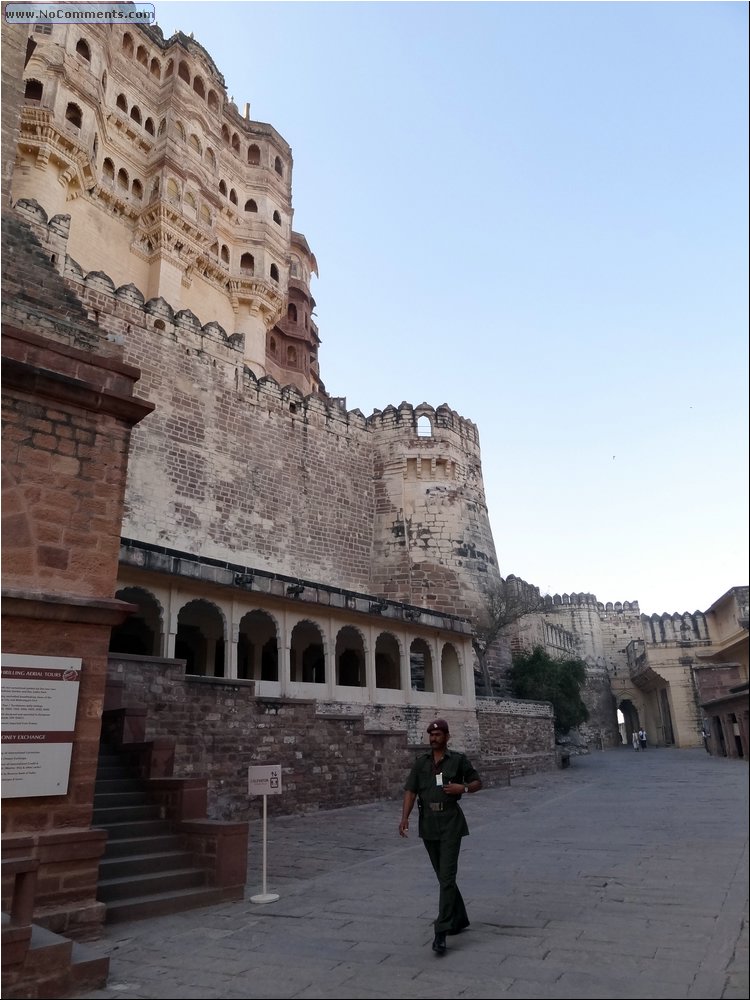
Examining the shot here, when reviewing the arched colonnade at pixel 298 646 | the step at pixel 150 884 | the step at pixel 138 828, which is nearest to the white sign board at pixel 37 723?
the step at pixel 150 884

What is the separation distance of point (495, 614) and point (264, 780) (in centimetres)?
Result: 1993

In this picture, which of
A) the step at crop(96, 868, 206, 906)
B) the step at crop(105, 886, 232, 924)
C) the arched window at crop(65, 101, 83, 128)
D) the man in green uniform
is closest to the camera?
the man in green uniform

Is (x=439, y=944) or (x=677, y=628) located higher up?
(x=677, y=628)

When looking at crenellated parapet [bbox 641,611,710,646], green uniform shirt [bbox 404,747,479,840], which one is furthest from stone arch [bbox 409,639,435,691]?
crenellated parapet [bbox 641,611,710,646]

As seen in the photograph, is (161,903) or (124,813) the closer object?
(161,903)

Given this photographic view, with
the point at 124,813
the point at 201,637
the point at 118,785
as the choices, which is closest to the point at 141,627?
the point at 201,637

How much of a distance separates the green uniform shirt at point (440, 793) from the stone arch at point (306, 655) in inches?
596

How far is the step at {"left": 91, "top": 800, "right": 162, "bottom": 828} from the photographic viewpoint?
6395 mm

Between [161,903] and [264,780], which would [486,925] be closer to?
[264,780]

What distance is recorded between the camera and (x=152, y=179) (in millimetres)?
30016

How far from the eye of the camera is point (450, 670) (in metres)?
20.0

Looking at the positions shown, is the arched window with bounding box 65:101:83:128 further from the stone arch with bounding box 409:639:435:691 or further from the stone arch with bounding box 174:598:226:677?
the stone arch with bounding box 409:639:435:691

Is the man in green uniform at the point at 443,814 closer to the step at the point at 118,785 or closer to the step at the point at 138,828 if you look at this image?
the step at the point at 138,828

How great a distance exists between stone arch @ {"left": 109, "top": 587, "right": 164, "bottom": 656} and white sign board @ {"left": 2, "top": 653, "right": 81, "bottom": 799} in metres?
8.13
